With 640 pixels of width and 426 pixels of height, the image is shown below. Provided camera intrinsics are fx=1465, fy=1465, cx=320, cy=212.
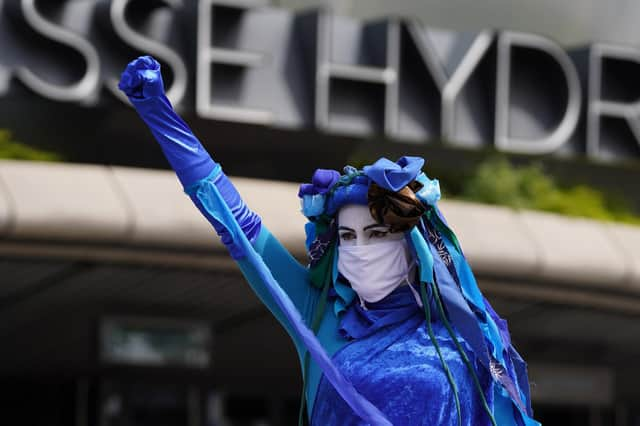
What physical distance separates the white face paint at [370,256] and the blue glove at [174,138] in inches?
11.7

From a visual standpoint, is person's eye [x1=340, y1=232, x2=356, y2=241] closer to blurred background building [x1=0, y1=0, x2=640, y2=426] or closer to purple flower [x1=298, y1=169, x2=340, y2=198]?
purple flower [x1=298, y1=169, x2=340, y2=198]

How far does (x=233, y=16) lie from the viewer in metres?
17.1

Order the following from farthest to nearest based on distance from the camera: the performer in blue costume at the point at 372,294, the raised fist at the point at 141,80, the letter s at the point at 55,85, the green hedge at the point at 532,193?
the green hedge at the point at 532,193
the letter s at the point at 55,85
the performer in blue costume at the point at 372,294
the raised fist at the point at 141,80

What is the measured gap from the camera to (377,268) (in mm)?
4238

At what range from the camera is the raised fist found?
396cm

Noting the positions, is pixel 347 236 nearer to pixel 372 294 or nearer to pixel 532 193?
pixel 372 294

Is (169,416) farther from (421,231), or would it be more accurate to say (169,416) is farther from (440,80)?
(421,231)

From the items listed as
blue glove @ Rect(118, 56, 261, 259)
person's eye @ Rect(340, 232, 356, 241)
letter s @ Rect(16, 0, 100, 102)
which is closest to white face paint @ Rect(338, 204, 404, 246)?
person's eye @ Rect(340, 232, 356, 241)

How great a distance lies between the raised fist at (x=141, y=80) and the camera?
3.96 meters

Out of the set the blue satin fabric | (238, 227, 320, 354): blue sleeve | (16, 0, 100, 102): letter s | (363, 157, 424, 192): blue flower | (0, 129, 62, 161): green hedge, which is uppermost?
(16, 0, 100, 102): letter s

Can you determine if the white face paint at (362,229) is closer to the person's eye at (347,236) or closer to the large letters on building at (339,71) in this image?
the person's eye at (347,236)

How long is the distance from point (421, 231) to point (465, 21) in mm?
16484

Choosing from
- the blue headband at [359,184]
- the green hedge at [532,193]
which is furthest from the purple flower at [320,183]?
the green hedge at [532,193]

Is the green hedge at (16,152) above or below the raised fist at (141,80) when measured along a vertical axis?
below
